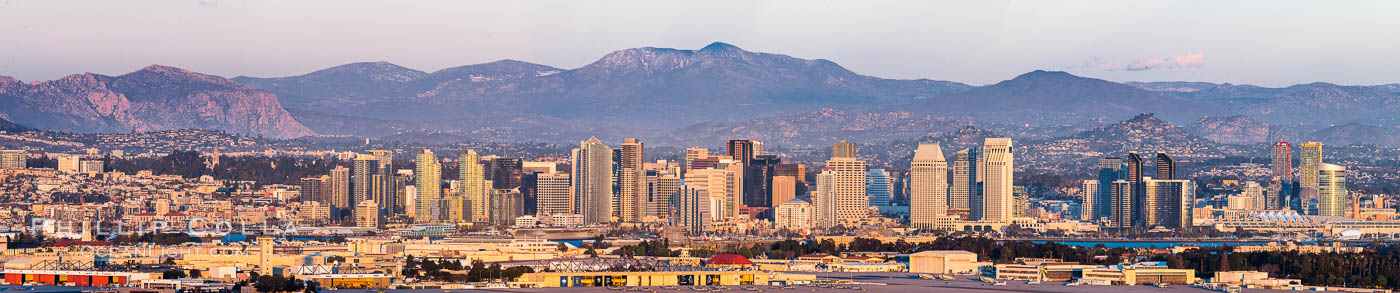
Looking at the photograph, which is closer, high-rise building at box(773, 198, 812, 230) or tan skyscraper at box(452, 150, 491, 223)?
high-rise building at box(773, 198, 812, 230)

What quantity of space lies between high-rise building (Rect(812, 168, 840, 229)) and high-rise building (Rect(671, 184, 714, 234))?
19.0 ft

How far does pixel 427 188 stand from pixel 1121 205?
130ft

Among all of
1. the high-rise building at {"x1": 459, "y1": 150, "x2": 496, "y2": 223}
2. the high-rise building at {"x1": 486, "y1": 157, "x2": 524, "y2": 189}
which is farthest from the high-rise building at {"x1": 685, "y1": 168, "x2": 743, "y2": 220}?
the high-rise building at {"x1": 459, "y1": 150, "x2": 496, "y2": 223}

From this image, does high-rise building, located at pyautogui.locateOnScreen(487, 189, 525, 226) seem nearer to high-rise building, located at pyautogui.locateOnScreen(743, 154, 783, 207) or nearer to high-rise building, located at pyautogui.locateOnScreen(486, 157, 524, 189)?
high-rise building, located at pyautogui.locateOnScreen(486, 157, 524, 189)

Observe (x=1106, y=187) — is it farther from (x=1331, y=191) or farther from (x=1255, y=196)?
(x=1331, y=191)

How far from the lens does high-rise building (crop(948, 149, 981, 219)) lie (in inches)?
5950

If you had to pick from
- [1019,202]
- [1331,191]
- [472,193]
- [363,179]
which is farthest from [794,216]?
[1331,191]

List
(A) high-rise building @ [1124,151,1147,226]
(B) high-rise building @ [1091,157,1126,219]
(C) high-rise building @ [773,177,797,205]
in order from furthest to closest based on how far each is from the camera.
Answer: (C) high-rise building @ [773,177,797,205], (B) high-rise building @ [1091,157,1126,219], (A) high-rise building @ [1124,151,1147,226]

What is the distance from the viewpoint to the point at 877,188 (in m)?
167

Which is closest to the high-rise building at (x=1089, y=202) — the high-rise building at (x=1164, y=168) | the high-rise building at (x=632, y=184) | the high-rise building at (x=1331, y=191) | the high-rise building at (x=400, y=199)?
the high-rise building at (x=1164, y=168)

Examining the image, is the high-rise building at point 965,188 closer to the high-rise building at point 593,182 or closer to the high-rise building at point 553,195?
the high-rise building at point 593,182

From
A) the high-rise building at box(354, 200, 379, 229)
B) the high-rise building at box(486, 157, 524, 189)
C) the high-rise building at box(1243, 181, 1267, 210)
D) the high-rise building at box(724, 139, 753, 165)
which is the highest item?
the high-rise building at box(724, 139, 753, 165)

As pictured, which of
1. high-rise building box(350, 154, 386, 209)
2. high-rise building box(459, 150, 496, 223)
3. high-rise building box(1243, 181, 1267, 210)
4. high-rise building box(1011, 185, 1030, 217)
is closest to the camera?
high-rise building box(459, 150, 496, 223)

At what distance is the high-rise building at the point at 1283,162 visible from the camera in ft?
595
